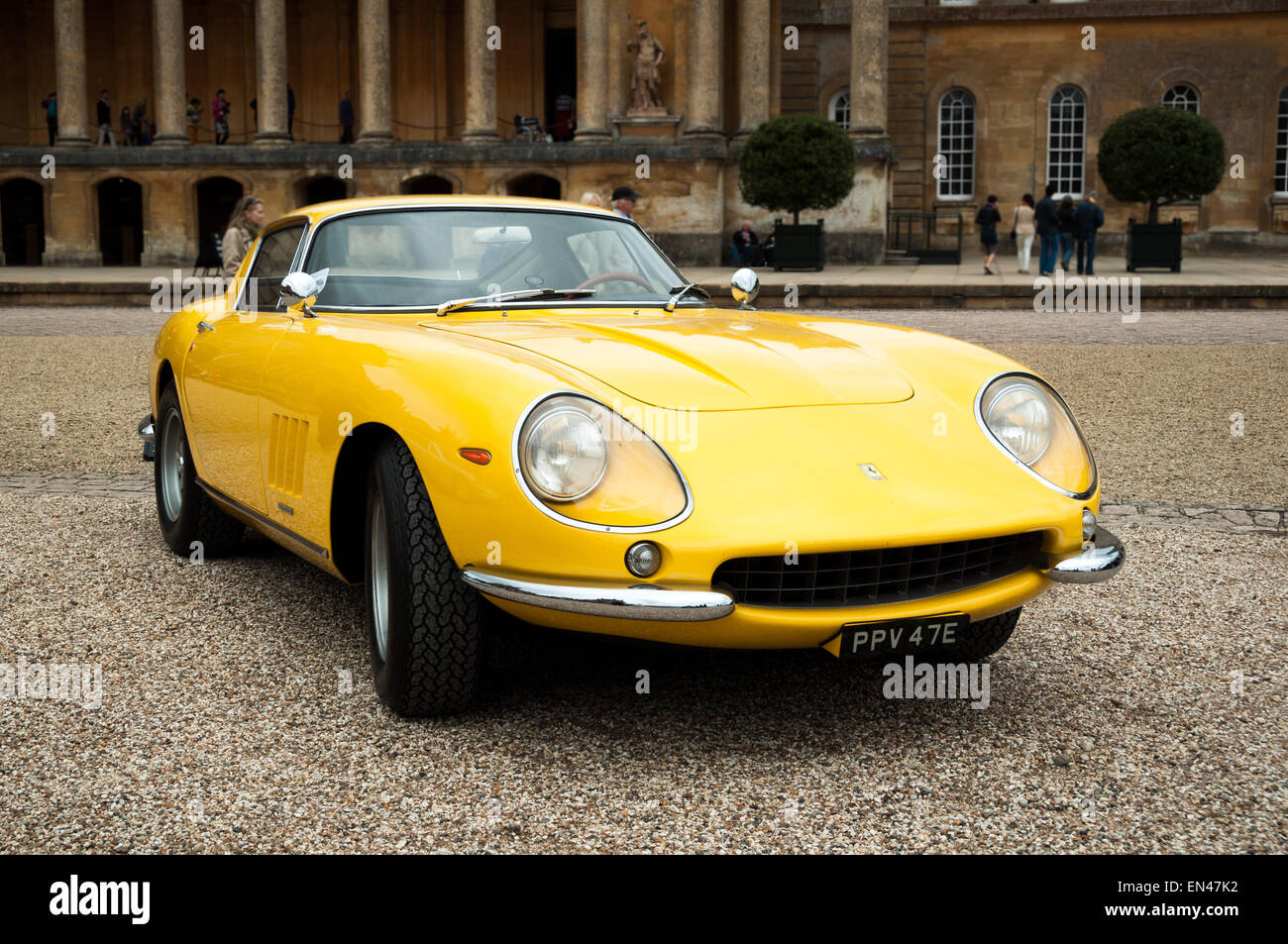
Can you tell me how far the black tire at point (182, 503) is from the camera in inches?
215

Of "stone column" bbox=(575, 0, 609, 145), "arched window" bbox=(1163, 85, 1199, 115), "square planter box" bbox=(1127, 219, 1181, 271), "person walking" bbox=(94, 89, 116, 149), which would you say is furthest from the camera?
"arched window" bbox=(1163, 85, 1199, 115)

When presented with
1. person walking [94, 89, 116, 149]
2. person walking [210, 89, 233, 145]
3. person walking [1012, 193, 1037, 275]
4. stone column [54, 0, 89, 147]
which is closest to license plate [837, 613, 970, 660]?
person walking [1012, 193, 1037, 275]

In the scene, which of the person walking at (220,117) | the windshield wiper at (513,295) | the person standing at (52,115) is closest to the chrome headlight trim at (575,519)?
the windshield wiper at (513,295)

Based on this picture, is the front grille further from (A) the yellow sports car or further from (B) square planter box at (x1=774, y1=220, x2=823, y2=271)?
(B) square planter box at (x1=774, y1=220, x2=823, y2=271)

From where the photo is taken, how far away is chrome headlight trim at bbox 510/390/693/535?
3133mm

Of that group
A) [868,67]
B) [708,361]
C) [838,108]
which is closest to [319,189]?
[838,108]

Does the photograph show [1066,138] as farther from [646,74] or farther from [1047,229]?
[1047,229]

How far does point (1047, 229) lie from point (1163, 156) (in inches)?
113

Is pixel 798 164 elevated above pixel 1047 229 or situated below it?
above

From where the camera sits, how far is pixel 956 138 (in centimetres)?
4022

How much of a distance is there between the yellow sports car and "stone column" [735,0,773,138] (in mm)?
30937
